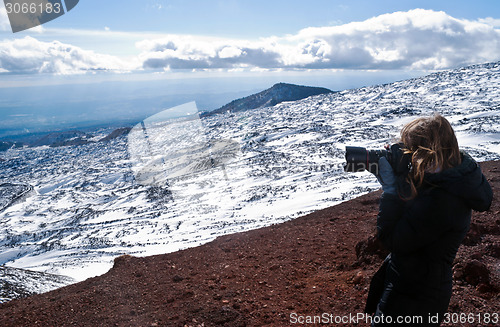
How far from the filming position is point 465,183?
8.16 ft

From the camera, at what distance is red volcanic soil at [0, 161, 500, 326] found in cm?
532

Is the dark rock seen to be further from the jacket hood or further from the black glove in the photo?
the black glove

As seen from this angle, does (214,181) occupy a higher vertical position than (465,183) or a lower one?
lower

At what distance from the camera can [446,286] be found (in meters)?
2.76

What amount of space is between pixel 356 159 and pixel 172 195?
51453 millimetres

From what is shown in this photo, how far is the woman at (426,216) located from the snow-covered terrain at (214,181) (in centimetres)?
46

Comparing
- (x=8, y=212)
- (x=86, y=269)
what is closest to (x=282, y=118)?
(x=8, y=212)

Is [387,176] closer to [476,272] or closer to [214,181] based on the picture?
[476,272]

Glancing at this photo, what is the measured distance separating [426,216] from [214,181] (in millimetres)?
52687

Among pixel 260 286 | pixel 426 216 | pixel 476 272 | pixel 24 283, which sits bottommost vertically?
pixel 24 283

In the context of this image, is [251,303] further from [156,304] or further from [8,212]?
[8,212]

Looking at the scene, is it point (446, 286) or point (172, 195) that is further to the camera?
point (172, 195)

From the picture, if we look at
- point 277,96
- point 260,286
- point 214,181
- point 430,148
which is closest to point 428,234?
point 430,148

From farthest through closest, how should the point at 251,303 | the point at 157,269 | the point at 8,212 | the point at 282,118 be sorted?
the point at 282,118
the point at 8,212
the point at 157,269
the point at 251,303
